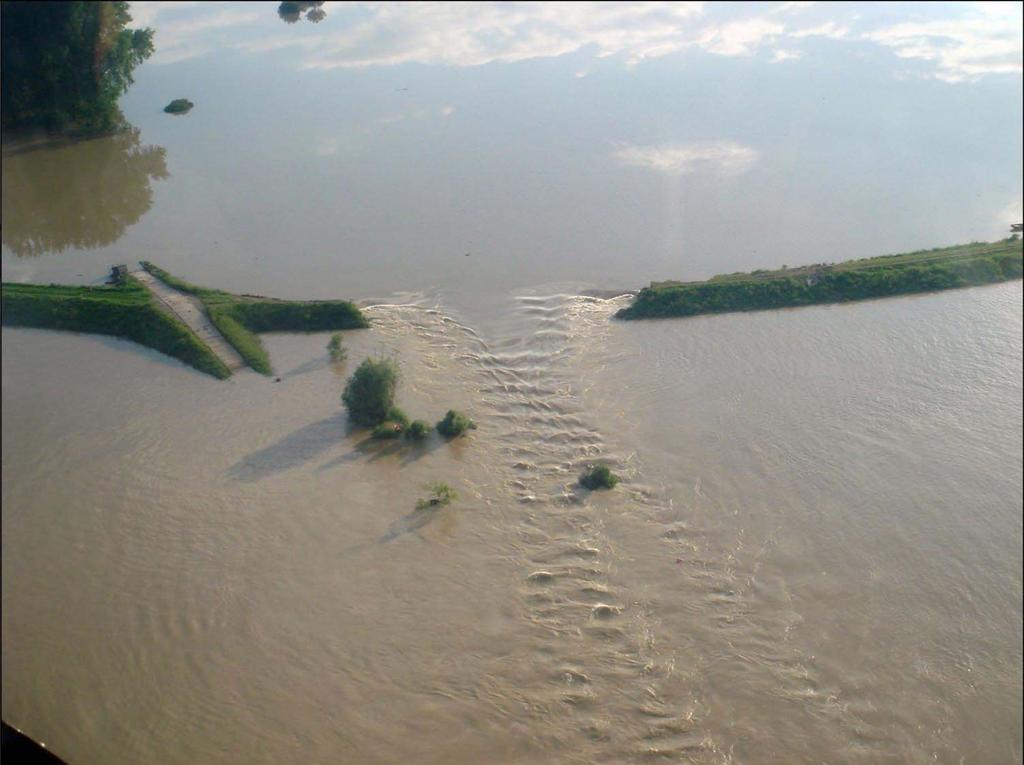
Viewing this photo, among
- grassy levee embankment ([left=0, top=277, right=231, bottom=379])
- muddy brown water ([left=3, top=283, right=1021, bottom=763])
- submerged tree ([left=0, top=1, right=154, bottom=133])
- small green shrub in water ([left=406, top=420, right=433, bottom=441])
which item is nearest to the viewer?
muddy brown water ([left=3, top=283, right=1021, bottom=763])

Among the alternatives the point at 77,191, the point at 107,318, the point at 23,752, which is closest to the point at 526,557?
the point at 23,752

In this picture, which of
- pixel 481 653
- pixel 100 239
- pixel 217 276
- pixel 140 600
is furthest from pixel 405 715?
pixel 100 239

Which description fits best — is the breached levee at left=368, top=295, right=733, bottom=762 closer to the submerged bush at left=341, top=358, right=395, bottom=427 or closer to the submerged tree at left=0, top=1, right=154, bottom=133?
the submerged bush at left=341, top=358, right=395, bottom=427

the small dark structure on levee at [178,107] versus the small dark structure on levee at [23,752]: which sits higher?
the small dark structure on levee at [178,107]

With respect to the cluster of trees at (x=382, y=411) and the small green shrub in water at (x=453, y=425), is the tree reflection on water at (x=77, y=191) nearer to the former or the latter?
the cluster of trees at (x=382, y=411)

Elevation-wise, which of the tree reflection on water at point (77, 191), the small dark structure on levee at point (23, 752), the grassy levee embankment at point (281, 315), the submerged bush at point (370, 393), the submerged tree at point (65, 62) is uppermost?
the submerged tree at point (65, 62)

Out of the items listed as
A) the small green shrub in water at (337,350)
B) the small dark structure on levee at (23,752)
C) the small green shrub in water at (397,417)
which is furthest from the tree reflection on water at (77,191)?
the small dark structure on levee at (23,752)

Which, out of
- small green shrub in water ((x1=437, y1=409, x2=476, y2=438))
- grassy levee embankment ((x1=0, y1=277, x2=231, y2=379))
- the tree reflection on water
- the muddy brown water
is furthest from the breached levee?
the tree reflection on water

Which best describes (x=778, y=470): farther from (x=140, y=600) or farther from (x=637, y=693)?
(x=140, y=600)
